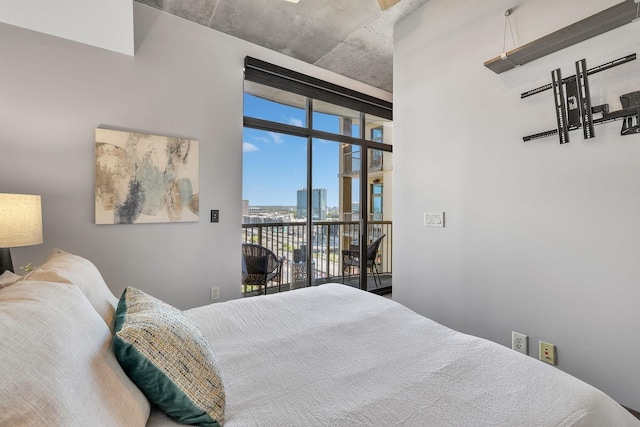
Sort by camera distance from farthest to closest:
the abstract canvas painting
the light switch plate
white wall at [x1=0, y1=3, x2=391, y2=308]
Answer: the light switch plate
the abstract canvas painting
white wall at [x1=0, y1=3, x2=391, y2=308]

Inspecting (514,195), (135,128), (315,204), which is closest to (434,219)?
(514,195)

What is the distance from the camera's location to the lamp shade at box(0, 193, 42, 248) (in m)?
1.56

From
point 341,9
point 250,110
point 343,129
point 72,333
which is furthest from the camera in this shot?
point 343,129

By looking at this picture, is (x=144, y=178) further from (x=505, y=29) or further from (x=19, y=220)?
(x=505, y=29)

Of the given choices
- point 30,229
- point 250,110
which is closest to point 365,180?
point 250,110

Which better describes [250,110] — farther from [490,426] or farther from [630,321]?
[630,321]

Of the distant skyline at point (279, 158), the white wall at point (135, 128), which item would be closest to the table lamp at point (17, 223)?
the white wall at point (135, 128)

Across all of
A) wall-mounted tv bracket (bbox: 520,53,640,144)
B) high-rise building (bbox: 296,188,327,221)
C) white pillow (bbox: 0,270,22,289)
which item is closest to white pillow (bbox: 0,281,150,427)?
white pillow (bbox: 0,270,22,289)

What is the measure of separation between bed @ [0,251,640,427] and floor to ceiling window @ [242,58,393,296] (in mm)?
2090

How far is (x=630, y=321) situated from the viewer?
151 cm

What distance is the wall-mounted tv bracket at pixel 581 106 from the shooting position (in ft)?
4.83

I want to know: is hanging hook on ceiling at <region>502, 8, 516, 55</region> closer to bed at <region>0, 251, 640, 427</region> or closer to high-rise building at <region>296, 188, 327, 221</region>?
bed at <region>0, 251, 640, 427</region>

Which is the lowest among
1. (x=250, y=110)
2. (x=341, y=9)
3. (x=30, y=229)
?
(x=30, y=229)

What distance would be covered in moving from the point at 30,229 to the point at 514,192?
3.01m
